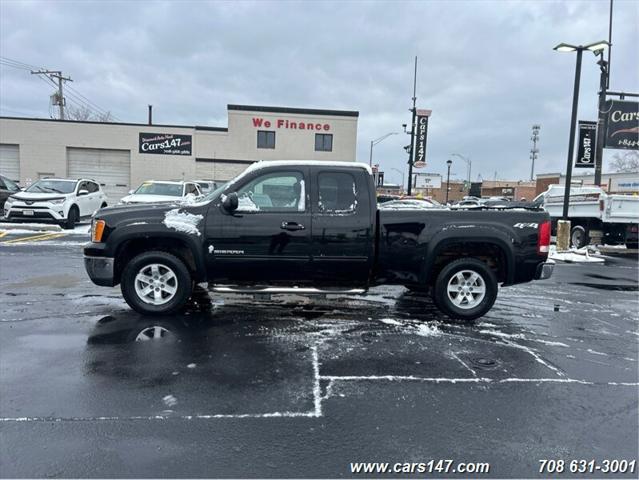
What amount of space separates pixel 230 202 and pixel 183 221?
25.0 inches

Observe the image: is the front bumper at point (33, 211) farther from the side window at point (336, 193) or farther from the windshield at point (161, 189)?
the side window at point (336, 193)

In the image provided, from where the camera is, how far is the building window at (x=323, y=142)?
33281 mm

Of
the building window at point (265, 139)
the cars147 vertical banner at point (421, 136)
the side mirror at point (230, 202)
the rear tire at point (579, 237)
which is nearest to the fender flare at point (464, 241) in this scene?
the side mirror at point (230, 202)

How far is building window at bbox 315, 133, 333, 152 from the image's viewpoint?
33281 mm

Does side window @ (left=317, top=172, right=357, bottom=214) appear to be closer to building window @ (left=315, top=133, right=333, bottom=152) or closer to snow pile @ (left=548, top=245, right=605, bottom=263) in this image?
snow pile @ (left=548, top=245, right=605, bottom=263)

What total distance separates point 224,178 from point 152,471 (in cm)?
3028

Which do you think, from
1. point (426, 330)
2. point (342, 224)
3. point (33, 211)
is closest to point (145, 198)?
point (33, 211)

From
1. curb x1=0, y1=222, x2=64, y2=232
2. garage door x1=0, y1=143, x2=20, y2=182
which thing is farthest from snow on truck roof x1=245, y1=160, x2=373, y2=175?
garage door x1=0, y1=143, x2=20, y2=182

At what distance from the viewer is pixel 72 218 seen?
16.8 meters

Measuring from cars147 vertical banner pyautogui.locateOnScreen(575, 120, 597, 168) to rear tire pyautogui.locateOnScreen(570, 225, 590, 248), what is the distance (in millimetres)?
2950

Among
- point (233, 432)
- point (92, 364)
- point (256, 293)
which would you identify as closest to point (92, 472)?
point (233, 432)

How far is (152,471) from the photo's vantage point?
9.20 feet

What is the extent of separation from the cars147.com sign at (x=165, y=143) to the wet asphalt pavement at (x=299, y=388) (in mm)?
25897

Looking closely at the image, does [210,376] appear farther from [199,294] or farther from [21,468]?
[199,294]
